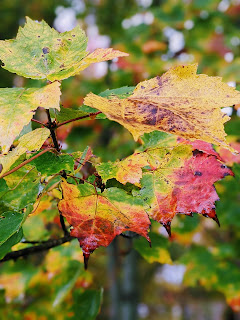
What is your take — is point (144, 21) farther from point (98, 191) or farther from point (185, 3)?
point (98, 191)

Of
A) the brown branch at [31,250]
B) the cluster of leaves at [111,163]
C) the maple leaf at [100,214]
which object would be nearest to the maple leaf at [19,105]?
the cluster of leaves at [111,163]

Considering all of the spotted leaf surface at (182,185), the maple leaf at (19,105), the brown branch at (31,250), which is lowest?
the brown branch at (31,250)

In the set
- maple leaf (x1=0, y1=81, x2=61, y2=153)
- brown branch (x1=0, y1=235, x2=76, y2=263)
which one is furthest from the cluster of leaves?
brown branch (x1=0, y1=235, x2=76, y2=263)

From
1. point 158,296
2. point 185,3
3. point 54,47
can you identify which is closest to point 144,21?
point 185,3

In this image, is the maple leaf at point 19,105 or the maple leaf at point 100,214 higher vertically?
the maple leaf at point 19,105

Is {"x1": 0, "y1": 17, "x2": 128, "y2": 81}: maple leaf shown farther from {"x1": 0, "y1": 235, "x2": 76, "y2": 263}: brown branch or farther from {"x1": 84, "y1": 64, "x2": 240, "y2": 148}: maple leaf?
{"x1": 0, "y1": 235, "x2": 76, "y2": 263}: brown branch

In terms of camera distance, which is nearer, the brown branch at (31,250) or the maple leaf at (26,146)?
the maple leaf at (26,146)

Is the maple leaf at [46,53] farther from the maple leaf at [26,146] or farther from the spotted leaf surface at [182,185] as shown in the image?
the spotted leaf surface at [182,185]
